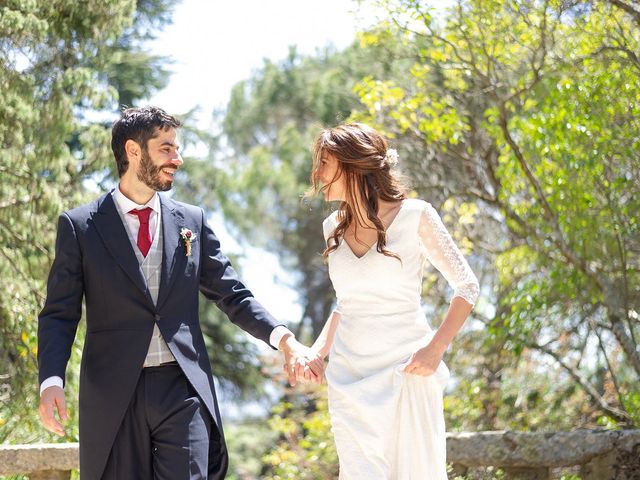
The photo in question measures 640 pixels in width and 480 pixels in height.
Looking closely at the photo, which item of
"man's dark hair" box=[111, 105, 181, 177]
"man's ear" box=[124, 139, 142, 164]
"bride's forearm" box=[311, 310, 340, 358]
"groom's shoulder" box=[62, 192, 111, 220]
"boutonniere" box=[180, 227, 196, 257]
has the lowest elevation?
"bride's forearm" box=[311, 310, 340, 358]

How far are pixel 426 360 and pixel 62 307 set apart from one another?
50.2 inches

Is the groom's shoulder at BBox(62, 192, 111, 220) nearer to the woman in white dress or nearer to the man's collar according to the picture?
the man's collar

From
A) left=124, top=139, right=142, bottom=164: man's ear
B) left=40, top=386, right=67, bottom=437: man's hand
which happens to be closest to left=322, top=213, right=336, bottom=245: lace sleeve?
left=124, top=139, right=142, bottom=164: man's ear

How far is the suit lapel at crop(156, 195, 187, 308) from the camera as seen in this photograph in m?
3.39

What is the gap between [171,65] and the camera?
46.8 feet

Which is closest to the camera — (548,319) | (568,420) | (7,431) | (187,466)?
(187,466)

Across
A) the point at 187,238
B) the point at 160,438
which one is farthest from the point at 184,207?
the point at 160,438

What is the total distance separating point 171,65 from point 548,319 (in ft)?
27.8

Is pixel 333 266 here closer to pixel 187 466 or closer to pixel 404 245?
pixel 404 245

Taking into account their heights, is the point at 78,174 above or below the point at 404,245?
above

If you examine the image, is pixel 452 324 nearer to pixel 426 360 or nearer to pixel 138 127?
pixel 426 360

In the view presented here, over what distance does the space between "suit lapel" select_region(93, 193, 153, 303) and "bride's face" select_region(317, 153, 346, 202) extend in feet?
2.37

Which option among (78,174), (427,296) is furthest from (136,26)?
(427,296)

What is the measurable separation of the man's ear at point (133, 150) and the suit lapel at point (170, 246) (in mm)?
198
